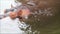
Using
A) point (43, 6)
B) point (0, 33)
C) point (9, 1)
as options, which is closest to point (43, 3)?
point (43, 6)

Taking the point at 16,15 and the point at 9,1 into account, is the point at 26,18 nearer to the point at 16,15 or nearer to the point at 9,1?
the point at 16,15

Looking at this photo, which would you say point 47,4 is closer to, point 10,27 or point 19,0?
point 19,0

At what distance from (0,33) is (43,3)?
0.52m

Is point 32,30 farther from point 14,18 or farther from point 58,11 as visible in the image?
point 58,11

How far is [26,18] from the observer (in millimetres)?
1373

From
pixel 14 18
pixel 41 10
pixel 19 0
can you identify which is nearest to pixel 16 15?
pixel 14 18

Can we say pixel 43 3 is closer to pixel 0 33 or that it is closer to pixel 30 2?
pixel 30 2

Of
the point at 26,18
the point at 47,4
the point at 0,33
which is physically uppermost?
the point at 47,4

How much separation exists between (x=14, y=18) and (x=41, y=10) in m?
0.28

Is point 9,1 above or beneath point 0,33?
above

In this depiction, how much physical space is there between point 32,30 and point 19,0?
0.33 metres

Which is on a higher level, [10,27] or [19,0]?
[19,0]

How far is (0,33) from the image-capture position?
4.50 ft

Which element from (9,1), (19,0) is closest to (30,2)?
(19,0)
